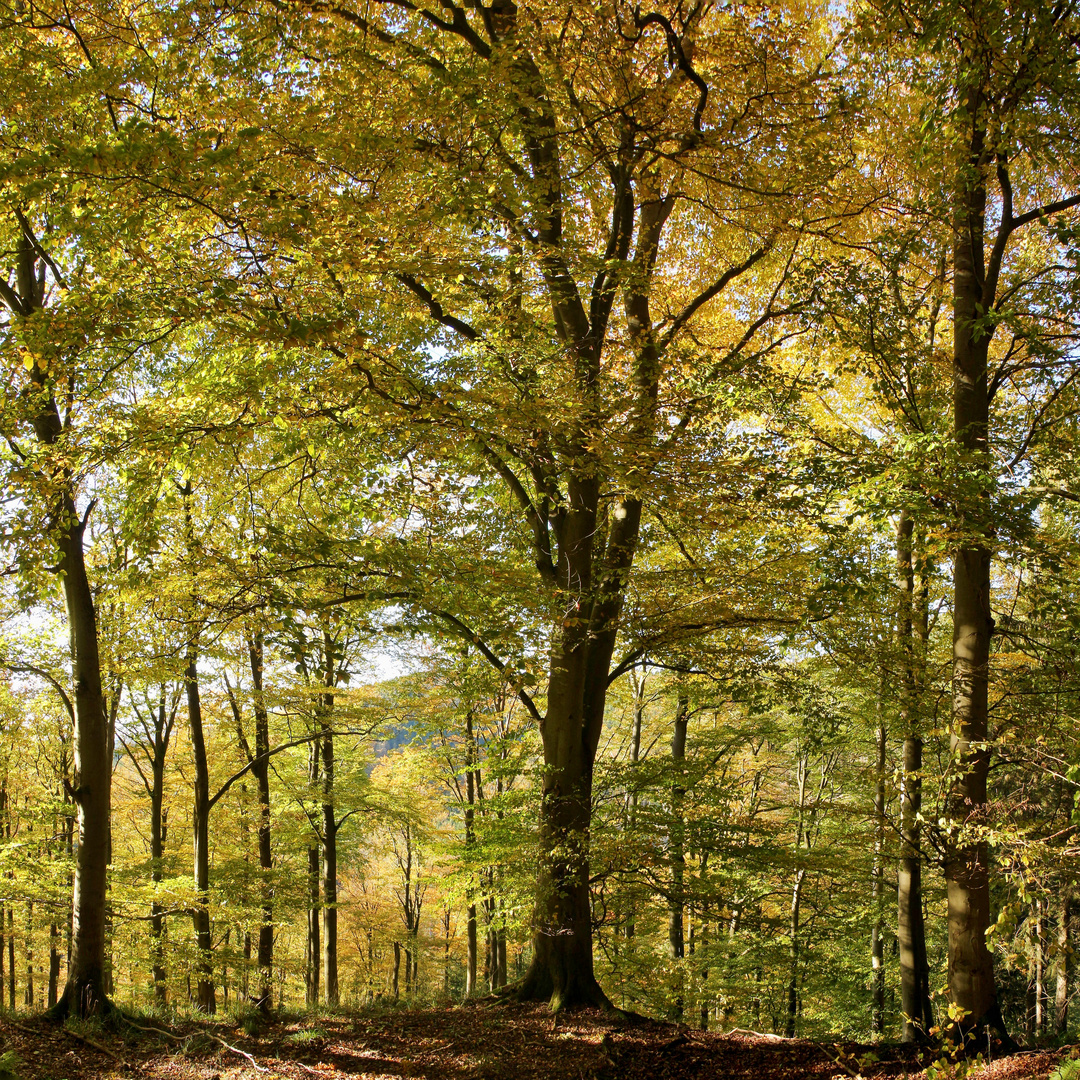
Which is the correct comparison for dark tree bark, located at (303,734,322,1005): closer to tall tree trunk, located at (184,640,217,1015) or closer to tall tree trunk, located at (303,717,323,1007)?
tall tree trunk, located at (303,717,323,1007)

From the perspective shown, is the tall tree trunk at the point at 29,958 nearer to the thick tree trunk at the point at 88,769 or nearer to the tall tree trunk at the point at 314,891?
the tall tree trunk at the point at 314,891

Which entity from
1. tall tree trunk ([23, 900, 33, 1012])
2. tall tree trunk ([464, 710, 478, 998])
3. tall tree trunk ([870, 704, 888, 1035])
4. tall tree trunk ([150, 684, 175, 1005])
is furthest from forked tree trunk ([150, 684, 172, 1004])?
tall tree trunk ([870, 704, 888, 1035])

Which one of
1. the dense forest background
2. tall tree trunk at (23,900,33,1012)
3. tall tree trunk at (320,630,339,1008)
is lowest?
tall tree trunk at (23,900,33,1012)

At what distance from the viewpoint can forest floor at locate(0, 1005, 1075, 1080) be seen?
5844 mm

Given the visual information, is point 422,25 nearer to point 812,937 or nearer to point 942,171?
point 942,171

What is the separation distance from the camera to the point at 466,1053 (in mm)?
6797

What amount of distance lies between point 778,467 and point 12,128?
6.25 metres

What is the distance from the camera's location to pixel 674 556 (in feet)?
40.3

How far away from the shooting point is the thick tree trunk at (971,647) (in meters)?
6.12

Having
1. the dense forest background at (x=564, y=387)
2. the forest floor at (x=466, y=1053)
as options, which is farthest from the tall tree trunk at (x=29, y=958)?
the forest floor at (x=466, y=1053)

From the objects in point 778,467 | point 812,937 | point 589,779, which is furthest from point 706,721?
point 778,467

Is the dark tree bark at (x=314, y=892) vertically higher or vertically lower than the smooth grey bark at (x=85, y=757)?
lower

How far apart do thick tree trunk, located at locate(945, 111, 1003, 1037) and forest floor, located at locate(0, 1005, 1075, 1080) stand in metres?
0.85

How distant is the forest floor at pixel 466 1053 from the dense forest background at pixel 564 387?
0.79 metres
